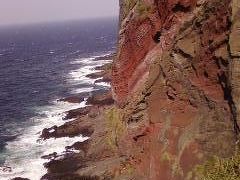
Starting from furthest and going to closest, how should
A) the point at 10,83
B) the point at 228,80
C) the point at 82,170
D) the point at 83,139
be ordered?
the point at 10,83 < the point at 83,139 < the point at 82,170 < the point at 228,80

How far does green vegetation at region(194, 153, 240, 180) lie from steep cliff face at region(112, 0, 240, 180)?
1.85ft

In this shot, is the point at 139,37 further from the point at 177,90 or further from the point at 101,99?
the point at 101,99

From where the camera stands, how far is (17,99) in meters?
102

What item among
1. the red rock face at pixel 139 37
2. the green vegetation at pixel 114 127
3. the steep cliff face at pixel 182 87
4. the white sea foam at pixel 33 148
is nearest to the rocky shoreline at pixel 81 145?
the white sea foam at pixel 33 148

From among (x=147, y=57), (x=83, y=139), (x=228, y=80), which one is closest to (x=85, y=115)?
(x=83, y=139)

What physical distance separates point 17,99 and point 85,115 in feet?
106

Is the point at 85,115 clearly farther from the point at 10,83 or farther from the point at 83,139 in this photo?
the point at 10,83

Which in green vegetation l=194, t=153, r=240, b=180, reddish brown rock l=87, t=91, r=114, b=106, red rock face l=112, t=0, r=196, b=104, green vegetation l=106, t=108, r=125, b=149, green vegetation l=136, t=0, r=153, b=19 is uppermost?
green vegetation l=136, t=0, r=153, b=19

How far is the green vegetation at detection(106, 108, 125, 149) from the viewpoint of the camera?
158 ft

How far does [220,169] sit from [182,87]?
7.83 metres

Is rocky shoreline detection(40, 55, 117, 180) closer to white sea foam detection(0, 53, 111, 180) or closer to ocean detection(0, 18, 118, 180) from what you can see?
white sea foam detection(0, 53, 111, 180)

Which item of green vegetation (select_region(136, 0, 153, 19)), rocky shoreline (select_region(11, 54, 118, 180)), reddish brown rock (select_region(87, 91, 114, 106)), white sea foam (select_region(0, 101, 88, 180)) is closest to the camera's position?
green vegetation (select_region(136, 0, 153, 19))

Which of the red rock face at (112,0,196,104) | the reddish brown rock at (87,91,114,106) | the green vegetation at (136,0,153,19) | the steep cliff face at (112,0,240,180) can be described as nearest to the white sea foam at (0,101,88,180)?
the reddish brown rock at (87,91,114,106)

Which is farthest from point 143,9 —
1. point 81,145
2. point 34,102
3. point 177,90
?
point 34,102
